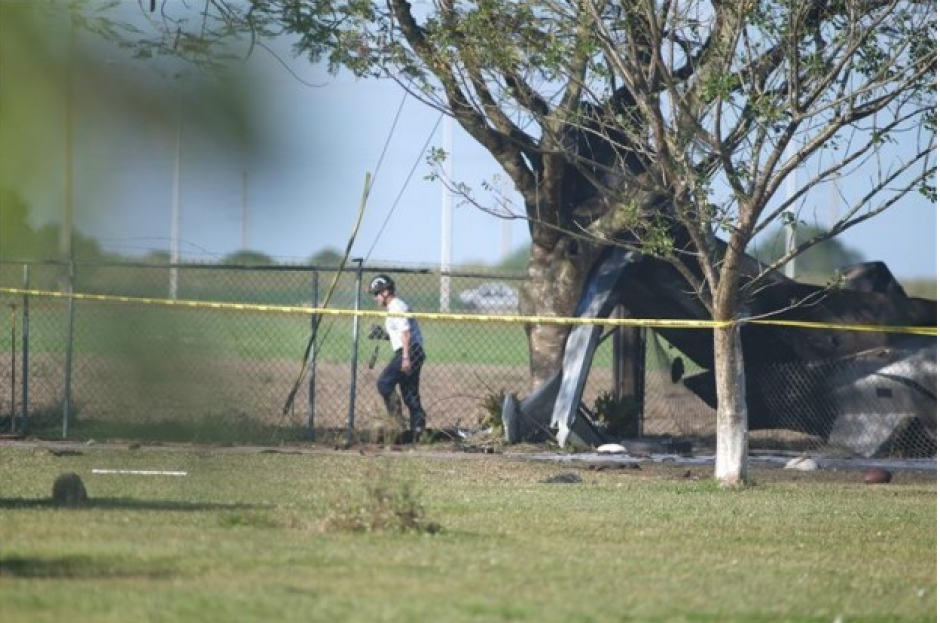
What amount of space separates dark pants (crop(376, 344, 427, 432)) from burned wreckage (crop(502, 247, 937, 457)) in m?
1.09

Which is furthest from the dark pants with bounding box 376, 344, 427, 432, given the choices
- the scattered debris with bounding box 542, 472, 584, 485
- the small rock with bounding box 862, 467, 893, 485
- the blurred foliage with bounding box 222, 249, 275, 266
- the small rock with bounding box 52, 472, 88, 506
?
the blurred foliage with bounding box 222, 249, 275, 266

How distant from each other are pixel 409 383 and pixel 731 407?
5.41 meters

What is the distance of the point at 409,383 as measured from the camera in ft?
58.0

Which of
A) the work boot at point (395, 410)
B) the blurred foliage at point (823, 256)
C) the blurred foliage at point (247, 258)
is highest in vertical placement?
the blurred foliage at point (823, 256)

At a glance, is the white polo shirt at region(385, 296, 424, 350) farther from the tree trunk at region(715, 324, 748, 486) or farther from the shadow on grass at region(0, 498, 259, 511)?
the shadow on grass at region(0, 498, 259, 511)

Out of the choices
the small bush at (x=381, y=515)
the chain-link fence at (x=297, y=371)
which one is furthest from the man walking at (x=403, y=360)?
the small bush at (x=381, y=515)

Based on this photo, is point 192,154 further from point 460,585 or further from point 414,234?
Answer: point 460,585

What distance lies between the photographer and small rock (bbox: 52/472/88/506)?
30.5 ft

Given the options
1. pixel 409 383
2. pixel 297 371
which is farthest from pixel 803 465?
pixel 297 371

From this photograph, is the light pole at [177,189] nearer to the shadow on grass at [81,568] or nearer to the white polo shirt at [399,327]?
the shadow on grass at [81,568]

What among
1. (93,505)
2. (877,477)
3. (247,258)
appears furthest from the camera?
(877,477)

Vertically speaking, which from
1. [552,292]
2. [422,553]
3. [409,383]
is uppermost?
[552,292]

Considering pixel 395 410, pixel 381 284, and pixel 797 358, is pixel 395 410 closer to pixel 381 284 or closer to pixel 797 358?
pixel 381 284

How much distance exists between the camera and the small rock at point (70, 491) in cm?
930
